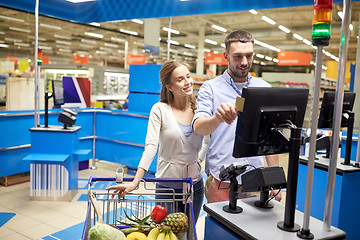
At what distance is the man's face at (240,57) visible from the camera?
5.76 feet

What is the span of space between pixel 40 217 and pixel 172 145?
276 cm

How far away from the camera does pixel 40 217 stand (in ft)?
12.9

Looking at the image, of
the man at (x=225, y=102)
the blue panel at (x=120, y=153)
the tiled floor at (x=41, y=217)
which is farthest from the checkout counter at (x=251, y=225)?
the blue panel at (x=120, y=153)

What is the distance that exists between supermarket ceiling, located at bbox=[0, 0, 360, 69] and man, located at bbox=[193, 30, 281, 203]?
122 inches

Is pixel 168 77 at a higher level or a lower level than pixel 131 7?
lower

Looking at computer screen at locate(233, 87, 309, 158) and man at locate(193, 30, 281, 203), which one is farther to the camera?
man at locate(193, 30, 281, 203)

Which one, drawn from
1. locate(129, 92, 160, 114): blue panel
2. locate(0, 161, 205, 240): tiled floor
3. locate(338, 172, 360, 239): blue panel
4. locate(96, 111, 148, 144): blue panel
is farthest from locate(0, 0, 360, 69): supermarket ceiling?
locate(0, 161, 205, 240): tiled floor

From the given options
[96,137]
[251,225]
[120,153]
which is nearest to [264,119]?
[251,225]

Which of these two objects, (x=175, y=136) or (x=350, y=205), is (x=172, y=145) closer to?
(x=175, y=136)

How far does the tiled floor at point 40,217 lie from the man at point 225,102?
132 centimetres

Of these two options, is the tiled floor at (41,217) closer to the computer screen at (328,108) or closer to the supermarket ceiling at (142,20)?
the computer screen at (328,108)

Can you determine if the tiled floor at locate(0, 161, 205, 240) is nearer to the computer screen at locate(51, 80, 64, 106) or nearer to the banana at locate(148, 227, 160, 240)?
the computer screen at locate(51, 80, 64, 106)

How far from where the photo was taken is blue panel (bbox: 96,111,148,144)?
5734 millimetres

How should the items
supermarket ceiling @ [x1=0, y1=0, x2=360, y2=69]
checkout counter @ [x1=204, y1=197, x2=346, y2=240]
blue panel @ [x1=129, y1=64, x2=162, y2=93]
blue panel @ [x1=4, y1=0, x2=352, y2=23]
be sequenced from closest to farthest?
1. checkout counter @ [x1=204, y1=197, x2=346, y2=240]
2. blue panel @ [x1=4, y1=0, x2=352, y2=23]
3. supermarket ceiling @ [x1=0, y1=0, x2=360, y2=69]
4. blue panel @ [x1=129, y1=64, x2=162, y2=93]
